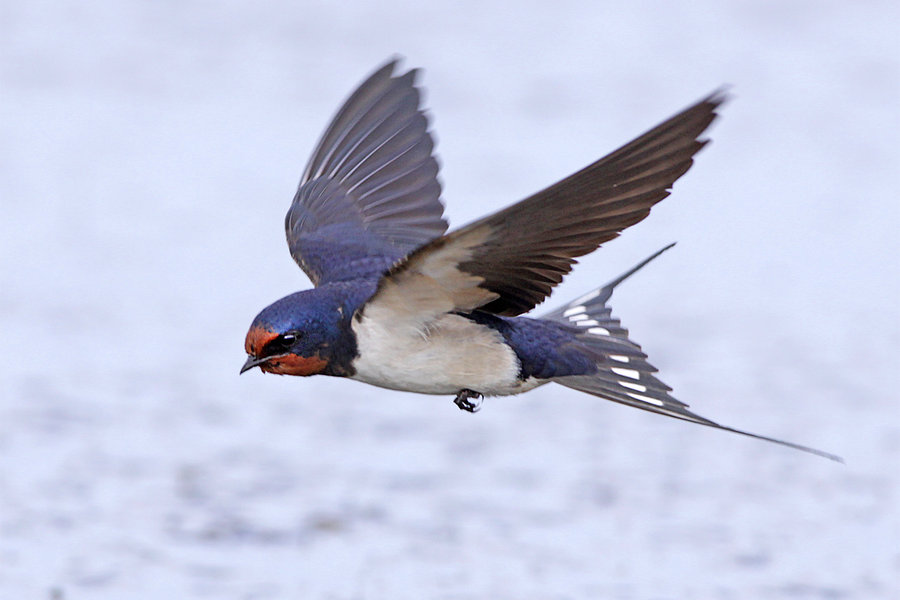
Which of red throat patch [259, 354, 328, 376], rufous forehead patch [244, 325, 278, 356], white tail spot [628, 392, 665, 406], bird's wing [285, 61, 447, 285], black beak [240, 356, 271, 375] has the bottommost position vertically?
white tail spot [628, 392, 665, 406]

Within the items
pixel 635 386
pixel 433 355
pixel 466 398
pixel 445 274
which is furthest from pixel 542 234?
pixel 635 386

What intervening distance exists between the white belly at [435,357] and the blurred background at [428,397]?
46.2 inches

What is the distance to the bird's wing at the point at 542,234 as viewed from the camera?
9.49 feet

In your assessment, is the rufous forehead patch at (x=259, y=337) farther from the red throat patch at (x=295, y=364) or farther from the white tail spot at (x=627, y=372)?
the white tail spot at (x=627, y=372)

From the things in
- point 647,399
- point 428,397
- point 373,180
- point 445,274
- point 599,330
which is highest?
point 428,397

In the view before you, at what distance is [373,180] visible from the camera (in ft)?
14.6

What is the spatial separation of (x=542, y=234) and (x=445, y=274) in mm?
229

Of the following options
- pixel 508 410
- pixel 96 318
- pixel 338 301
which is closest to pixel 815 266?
pixel 508 410

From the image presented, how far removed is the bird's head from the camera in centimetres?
343

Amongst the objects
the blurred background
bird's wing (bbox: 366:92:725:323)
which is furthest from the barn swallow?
the blurred background

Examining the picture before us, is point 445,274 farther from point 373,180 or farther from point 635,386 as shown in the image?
point 373,180

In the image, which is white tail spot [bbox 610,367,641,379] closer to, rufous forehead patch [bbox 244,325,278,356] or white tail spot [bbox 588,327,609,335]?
white tail spot [bbox 588,327,609,335]

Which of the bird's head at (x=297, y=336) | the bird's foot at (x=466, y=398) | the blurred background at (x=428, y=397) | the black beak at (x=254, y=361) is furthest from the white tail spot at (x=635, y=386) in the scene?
the blurred background at (x=428, y=397)

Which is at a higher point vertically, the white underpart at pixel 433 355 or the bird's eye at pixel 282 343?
the bird's eye at pixel 282 343
